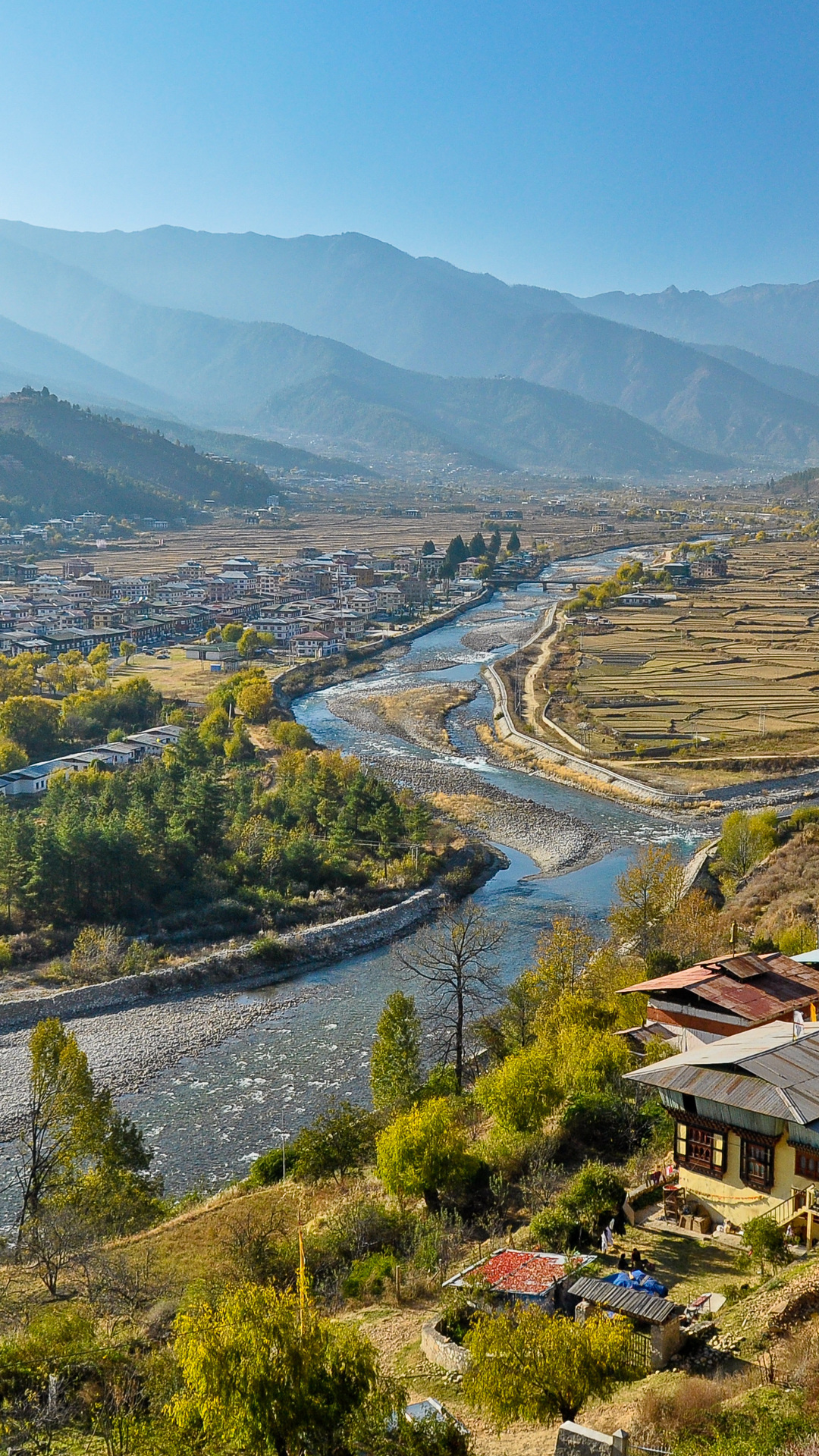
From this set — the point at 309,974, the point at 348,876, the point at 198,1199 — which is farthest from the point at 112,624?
the point at 198,1199

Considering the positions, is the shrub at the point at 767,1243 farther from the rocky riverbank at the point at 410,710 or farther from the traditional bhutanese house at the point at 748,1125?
the rocky riverbank at the point at 410,710

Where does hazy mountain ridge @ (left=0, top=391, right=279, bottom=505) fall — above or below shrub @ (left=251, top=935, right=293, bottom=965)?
above

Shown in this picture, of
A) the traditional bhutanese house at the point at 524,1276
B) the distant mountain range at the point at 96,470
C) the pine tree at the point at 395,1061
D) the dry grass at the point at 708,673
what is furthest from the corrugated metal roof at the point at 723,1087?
the distant mountain range at the point at 96,470

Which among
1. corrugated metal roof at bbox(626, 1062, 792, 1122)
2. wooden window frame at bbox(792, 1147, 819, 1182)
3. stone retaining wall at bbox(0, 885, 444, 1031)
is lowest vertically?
stone retaining wall at bbox(0, 885, 444, 1031)

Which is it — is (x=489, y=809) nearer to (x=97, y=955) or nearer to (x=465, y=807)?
(x=465, y=807)

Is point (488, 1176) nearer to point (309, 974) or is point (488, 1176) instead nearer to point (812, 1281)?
point (812, 1281)

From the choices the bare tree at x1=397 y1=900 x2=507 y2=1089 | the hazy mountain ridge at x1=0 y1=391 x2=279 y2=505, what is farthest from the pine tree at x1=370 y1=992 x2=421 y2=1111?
the hazy mountain ridge at x1=0 y1=391 x2=279 y2=505

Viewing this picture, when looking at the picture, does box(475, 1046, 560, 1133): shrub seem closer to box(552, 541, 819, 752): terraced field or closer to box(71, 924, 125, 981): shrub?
box(71, 924, 125, 981): shrub
